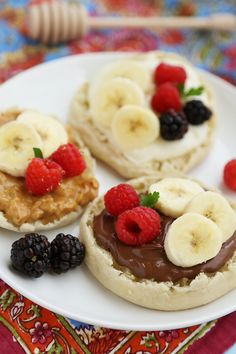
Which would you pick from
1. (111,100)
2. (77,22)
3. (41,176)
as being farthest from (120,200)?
(77,22)

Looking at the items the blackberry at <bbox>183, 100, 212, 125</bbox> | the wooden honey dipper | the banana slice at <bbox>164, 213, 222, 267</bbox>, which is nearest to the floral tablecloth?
the wooden honey dipper

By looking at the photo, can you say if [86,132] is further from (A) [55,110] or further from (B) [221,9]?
(B) [221,9]

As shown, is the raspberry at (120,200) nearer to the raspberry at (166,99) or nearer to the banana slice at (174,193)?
the banana slice at (174,193)

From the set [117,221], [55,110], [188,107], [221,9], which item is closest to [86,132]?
[55,110]

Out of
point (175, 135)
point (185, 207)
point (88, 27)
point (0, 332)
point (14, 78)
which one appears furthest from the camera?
point (88, 27)

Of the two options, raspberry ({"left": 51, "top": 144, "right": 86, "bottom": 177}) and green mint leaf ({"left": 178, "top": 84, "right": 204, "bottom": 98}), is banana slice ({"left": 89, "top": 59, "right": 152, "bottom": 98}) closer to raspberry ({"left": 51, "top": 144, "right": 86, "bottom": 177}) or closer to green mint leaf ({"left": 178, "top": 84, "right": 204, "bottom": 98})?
green mint leaf ({"left": 178, "top": 84, "right": 204, "bottom": 98})

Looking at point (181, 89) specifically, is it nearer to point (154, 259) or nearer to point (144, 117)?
point (144, 117)
